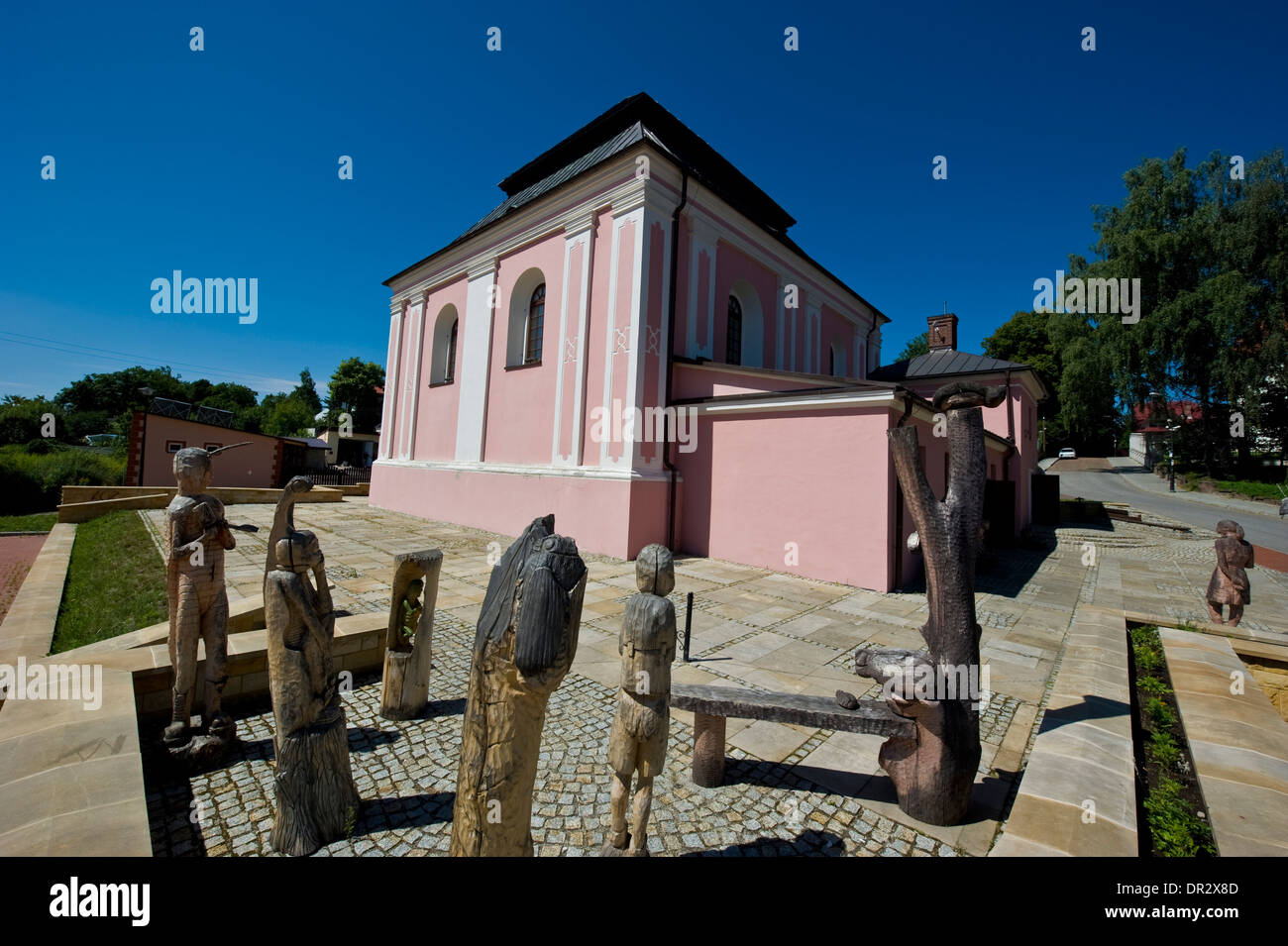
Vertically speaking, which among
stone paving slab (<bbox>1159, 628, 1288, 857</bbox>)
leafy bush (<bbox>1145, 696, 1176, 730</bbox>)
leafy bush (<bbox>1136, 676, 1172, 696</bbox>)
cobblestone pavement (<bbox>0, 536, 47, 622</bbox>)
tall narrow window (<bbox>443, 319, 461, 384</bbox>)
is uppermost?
tall narrow window (<bbox>443, 319, 461, 384</bbox>)

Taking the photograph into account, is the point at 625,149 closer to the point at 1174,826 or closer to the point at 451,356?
the point at 451,356

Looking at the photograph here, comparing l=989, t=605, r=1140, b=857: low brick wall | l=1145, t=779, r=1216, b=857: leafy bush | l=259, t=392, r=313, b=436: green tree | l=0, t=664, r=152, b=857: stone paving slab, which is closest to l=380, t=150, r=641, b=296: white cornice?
l=989, t=605, r=1140, b=857: low brick wall

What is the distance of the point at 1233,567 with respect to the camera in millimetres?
5461

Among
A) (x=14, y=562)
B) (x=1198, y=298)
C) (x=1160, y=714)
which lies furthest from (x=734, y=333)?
(x=1198, y=298)

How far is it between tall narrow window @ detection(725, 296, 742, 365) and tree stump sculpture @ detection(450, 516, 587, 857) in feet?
42.6

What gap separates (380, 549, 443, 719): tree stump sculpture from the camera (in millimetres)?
3779

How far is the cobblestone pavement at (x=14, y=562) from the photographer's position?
24.1ft

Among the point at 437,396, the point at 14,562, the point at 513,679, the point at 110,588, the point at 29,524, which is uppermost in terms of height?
the point at 437,396

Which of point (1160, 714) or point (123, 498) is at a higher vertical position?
point (123, 498)

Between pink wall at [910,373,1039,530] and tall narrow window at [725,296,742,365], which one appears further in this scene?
pink wall at [910,373,1039,530]

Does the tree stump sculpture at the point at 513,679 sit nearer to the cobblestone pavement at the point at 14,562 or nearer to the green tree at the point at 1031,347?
the cobblestone pavement at the point at 14,562

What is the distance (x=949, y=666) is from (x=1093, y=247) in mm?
34966

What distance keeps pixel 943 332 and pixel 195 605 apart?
78.2 ft

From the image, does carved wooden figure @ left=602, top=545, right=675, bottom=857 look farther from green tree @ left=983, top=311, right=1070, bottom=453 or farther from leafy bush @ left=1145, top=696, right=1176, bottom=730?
green tree @ left=983, top=311, right=1070, bottom=453
